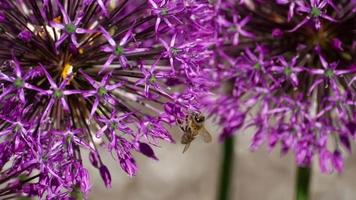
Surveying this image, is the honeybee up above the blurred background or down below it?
below

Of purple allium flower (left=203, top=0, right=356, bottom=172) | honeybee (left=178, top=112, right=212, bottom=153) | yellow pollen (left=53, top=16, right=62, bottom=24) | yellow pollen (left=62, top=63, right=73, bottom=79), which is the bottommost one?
yellow pollen (left=62, top=63, right=73, bottom=79)

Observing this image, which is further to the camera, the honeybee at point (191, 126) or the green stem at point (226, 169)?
the green stem at point (226, 169)

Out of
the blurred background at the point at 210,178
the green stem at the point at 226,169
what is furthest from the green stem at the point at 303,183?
the blurred background at the point at 210,178

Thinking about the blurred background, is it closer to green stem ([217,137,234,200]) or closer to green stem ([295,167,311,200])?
green stem ([217,137,234,200])

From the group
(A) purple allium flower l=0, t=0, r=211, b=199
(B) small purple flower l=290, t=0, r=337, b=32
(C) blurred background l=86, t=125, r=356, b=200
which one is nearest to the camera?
(A) purple allium flower l=0, t=0, r=211, b=199

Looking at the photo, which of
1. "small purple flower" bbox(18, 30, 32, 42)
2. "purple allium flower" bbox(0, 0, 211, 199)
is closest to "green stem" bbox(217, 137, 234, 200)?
"purple allium flower" bbox(0, 0, 211, 199)

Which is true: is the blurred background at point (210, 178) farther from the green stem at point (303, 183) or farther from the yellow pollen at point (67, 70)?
the yellow pollen at point (67, 70)

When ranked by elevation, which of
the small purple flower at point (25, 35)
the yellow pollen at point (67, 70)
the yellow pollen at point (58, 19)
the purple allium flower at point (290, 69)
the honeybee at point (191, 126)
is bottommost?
the yellow pollen at point (67, 70)

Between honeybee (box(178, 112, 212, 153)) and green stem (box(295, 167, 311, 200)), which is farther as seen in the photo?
green stem (box(295, 167, 311, 200))
